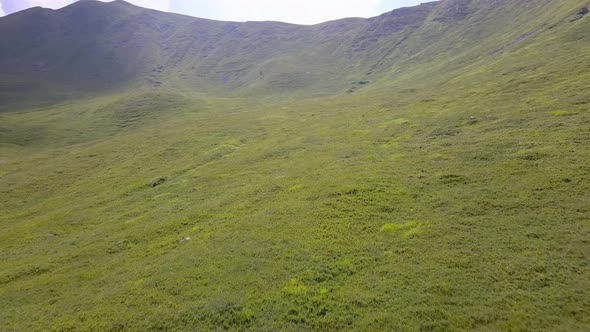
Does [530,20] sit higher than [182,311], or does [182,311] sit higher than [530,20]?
[530,20]

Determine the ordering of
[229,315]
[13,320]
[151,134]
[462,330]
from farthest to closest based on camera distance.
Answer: [151,134] → [13,320] → [229,315] → [462,330]

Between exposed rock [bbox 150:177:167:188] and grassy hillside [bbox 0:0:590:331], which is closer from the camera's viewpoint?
grassy hillside [bbox 0:0:590:331]

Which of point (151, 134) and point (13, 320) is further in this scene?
point (151, 134)

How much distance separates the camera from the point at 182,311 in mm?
25266

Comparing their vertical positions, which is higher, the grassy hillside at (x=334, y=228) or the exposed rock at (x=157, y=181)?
the grassy hillside at (x=334, y=228)

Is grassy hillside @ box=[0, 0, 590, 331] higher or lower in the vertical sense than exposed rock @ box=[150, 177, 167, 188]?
Answer: higher

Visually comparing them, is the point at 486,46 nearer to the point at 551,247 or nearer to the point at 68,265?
the point at 551,247

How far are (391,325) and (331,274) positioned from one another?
720cm

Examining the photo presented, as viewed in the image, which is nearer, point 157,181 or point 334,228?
point 334,228

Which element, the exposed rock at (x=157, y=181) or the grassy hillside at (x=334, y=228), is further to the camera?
the exposed rock at (x=157, y=181)

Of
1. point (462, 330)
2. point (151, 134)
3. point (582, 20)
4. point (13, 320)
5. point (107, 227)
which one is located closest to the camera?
point (462, 330)

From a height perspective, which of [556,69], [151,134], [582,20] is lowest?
[151,134]

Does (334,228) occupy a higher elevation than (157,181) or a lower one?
higher

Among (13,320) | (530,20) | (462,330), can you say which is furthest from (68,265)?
(530,20)
